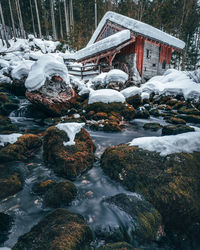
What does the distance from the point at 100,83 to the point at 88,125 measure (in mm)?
5532

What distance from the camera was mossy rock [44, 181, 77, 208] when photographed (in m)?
2.49

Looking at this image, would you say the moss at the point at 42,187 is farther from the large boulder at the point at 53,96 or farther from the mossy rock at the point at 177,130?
the large boulder at the point at 53,96

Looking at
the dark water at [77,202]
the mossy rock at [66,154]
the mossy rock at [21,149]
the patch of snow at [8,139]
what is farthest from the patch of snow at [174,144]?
the patch of snow at [8,139]

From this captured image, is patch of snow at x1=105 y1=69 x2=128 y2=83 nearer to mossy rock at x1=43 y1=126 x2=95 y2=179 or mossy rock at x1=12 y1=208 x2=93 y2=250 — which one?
mossy rock at x1=43 y1=126 x2=95 y2=179

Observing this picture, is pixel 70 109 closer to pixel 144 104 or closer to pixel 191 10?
→ pixel 144 104

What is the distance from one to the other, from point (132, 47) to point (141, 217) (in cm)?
1550

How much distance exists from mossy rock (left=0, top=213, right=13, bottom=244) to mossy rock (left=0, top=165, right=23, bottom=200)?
460mm

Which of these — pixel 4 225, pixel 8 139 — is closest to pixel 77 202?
pixel 4 225

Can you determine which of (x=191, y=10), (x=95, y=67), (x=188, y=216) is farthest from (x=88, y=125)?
(x=191, y=10)

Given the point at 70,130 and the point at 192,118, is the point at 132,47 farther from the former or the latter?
the point at 70,130

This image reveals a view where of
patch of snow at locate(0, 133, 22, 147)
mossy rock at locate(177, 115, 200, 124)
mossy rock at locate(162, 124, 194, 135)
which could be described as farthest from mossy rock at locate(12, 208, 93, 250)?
mossy rock at locate(177, 115, 200, 124)

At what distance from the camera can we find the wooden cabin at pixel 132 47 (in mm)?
12375

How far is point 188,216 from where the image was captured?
2.19 meters

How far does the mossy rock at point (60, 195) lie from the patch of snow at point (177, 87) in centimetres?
990
